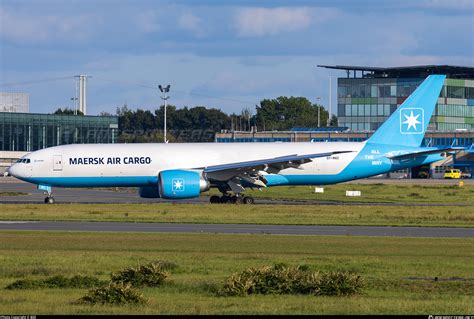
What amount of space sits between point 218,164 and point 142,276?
119 ft

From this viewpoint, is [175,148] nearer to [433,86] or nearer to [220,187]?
[220,187]

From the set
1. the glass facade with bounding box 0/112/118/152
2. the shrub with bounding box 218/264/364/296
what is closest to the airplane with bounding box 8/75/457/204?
the shrub with bounding box 218/264/364/296

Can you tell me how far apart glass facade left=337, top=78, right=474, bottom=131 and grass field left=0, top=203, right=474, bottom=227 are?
111 m

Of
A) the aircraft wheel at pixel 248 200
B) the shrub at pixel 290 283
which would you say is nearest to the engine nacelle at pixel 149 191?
the aircraft wheel at pixel 248 200

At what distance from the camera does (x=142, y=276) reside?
21656 millimetres

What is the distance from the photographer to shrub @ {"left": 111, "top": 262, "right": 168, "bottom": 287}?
21.5 meters

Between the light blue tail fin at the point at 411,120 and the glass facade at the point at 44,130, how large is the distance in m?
83.7

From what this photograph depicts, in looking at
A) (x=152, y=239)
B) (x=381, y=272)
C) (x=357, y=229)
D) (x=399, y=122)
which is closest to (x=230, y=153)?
(x=399, y=122)

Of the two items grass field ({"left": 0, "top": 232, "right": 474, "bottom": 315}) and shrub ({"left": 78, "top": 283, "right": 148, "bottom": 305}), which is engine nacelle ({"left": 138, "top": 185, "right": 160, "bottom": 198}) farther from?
shrub ({"left": 78, "top": 283, "right": 148, "bottom": 305})

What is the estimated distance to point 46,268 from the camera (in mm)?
24859

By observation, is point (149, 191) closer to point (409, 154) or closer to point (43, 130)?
point (409, 154)

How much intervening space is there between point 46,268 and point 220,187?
1290 inches

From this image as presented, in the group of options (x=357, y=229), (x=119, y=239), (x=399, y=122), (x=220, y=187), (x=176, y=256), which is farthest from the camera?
(x=399, y=122)

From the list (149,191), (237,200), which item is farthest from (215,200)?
(149,191)
